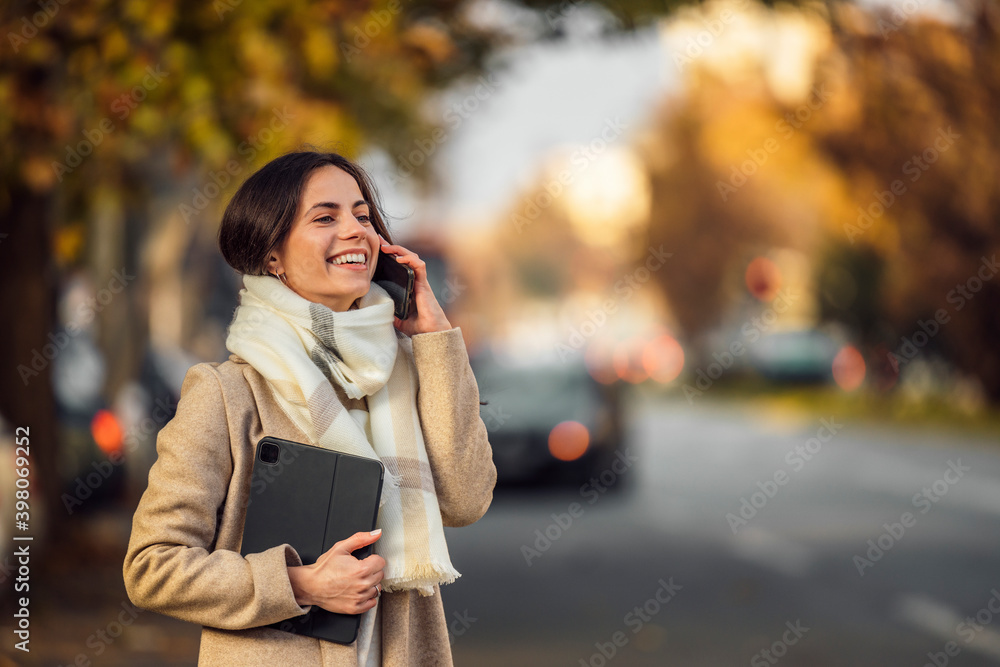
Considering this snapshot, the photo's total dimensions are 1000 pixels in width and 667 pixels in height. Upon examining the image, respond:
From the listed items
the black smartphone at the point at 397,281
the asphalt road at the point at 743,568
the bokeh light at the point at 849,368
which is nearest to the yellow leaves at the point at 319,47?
the asphalt road at the point at 743,568

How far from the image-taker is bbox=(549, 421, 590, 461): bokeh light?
15.0m

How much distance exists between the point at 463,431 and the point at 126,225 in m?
14.1

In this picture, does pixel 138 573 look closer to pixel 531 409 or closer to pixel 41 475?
pixel 41 475

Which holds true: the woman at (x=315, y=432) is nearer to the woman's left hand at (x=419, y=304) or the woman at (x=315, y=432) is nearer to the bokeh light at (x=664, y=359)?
the woman's left hand at (x=419, y=304)

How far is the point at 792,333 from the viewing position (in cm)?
4028

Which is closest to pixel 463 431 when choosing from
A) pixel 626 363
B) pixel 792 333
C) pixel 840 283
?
pixel 840 283

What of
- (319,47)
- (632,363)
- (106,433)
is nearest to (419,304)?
(319,47)

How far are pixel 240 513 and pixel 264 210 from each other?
0.58m

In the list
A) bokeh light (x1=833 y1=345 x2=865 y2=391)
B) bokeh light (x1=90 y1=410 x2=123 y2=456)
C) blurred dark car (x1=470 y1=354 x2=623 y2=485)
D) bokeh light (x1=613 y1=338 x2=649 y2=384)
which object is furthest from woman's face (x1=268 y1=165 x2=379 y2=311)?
bokeh light (x1=613 y1=338 x2=649 y2=384)

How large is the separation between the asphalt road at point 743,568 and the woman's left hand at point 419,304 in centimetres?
472

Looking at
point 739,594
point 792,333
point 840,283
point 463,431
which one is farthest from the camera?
point 792,333

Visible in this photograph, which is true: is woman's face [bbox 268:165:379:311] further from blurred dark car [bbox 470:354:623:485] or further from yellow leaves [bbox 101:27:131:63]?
blurred dark car [bbox 470:354:623:485]

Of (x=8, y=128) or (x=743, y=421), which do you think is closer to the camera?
(x=8, y=128)

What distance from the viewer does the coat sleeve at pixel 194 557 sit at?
2293 mm
